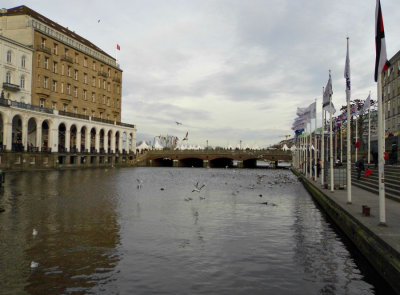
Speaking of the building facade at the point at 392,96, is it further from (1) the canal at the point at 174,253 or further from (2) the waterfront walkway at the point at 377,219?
(1) the canal at the point at 174,253

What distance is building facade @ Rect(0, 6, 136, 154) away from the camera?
66.2 meters

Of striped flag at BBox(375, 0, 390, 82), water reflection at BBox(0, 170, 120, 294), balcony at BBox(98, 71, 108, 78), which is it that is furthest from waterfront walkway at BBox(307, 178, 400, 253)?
balcony at BBox(98, 71, 108, 78)

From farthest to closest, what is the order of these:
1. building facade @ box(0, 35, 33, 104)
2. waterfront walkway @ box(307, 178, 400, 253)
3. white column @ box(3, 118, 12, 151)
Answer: building facade @ box(0, 35, 33, 104)
white column @ box(3, 118, 12, 151)
waterfront walkway @ box(307, 178, 400, 253)

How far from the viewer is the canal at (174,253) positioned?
9914 mm

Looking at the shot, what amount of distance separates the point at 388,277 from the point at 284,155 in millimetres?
101160

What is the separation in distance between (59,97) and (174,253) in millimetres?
73515

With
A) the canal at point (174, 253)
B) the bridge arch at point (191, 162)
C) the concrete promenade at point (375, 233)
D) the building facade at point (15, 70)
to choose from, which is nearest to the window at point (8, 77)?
the building facade at point (15, 70)

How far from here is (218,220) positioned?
19.2m

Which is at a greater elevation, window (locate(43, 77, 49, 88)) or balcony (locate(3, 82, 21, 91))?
window (locate(43, 77, 49, 88))

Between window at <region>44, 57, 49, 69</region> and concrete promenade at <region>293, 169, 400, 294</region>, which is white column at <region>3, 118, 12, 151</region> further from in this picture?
concrete promenade at <region>293, 169, 400, 294</region>

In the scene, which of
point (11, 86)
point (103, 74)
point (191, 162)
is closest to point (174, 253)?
point (11, 86)

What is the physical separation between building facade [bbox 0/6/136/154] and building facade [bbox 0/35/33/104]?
443 mm

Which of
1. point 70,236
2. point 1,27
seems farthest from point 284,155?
point 70,236

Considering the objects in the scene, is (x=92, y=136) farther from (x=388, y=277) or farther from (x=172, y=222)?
(x=388, y=277)
